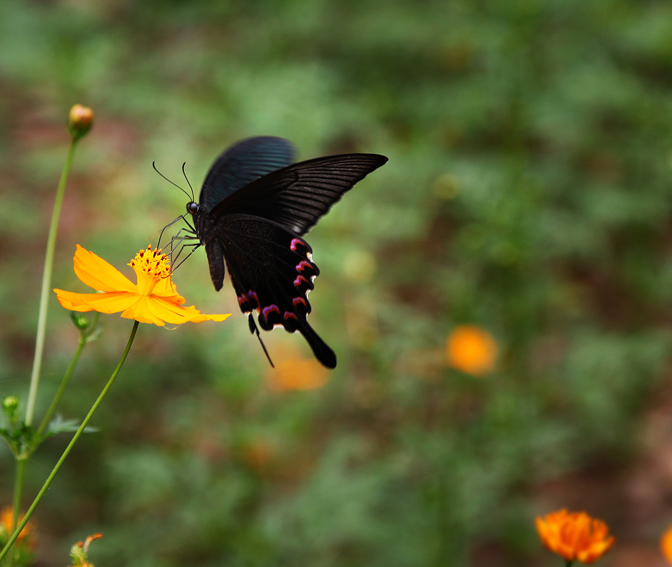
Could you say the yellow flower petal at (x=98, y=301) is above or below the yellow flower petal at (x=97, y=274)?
below

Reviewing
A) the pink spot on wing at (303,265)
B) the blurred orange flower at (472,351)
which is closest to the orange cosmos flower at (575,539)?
the pink spot on wing at (303,265)

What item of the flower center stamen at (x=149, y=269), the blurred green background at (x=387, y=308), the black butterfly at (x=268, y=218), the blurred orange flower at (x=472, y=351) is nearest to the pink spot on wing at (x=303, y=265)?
the black butterfly at (x=268, y=218)

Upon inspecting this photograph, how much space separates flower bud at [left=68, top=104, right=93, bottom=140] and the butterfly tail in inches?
19.1

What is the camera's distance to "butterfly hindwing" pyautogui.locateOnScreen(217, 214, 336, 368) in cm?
114

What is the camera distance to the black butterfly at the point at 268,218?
114cm

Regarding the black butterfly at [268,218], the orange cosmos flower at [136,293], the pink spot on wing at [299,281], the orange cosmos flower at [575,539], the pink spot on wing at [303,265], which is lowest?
the orange cosmos flower at [575,539]

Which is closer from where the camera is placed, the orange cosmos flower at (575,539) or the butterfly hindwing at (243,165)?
the orange cosmos flower at (575,539)

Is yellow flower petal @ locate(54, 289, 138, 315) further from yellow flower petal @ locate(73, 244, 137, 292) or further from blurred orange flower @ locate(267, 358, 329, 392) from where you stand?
blurred orange flower @ locate(267, 358, 329, 392)

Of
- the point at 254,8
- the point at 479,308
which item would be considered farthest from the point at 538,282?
the point at 254,8

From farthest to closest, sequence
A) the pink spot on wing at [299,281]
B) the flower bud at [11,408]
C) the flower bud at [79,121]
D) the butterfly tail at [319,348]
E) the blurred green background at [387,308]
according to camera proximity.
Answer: the blurred green background at [387,308] → the pink spot on wing at [299,281] → the flower bud at [79,121] → the butterfly tail at [319,348] → the flower bud at [11,408]

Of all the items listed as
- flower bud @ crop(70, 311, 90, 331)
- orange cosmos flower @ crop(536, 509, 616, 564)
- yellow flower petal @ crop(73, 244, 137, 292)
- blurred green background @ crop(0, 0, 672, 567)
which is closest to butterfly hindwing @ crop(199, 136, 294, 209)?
yellow flower petal @ crop(73, 244, 137, 292)

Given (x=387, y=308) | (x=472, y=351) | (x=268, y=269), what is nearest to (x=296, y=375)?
(x=387, y=308)

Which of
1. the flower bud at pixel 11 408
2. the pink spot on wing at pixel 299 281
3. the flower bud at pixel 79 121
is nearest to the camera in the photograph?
the flower bud at pixel 11 408

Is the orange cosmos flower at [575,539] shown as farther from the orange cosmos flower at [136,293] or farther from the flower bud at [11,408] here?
the flower bud at [11,408]
